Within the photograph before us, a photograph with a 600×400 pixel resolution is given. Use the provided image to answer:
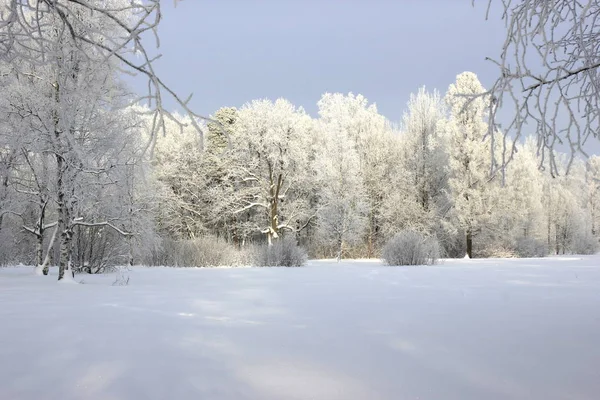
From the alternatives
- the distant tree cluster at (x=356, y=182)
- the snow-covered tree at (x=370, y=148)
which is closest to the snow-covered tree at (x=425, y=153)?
the distant tree cluster at (x=356, y=182)

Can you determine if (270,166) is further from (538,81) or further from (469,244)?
(538,81)

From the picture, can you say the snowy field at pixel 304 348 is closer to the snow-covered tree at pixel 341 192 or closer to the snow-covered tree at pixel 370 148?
the snow-covered tree at pixel 341 192

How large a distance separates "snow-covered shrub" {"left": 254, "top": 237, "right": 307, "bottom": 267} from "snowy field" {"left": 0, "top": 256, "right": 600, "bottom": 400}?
8.33 meters

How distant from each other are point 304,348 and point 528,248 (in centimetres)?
2101

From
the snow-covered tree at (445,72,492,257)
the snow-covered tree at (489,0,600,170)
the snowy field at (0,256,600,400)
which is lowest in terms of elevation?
the snowy field at (0,256,600,400)

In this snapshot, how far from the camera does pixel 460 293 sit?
6234 millimetres

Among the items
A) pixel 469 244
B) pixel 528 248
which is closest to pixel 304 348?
pixel 469 244

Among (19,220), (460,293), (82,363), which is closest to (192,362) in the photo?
(82,363)

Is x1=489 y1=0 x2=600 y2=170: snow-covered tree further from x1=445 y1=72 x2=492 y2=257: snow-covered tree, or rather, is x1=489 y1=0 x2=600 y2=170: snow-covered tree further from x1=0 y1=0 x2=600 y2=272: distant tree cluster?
x1=445 y1=72 x2=492 y2=257: snow-covered tree

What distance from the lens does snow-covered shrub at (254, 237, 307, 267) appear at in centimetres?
1421

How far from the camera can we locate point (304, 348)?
10.7 ft

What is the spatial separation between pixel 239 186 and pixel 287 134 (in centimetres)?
461

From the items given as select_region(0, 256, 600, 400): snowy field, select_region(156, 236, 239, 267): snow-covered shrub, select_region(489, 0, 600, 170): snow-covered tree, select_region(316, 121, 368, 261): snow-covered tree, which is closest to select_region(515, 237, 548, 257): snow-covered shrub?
select_region(316, 121, 368, 261): snow-covered tree

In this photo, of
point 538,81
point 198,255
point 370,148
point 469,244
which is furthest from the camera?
point 370,148
